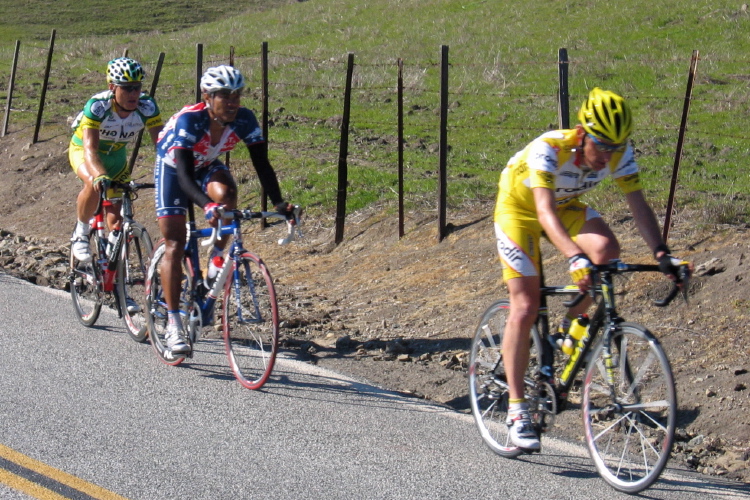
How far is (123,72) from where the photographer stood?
7.51m

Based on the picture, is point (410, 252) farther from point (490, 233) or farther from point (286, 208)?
point (286, 208)

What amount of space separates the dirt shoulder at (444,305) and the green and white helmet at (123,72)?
2497mm

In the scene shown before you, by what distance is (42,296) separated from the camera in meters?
8.98

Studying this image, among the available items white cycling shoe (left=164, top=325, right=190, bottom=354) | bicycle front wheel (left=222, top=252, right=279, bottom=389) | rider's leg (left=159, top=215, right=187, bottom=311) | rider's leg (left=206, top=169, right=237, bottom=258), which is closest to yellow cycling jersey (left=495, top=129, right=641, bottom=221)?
bicycle front wheel (left=222, top=252, right=279, bottom=389)

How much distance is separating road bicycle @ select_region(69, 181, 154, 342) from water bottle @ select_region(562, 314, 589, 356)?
367cm

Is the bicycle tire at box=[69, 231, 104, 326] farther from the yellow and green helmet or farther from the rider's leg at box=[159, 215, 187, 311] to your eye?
the yellow and green helmet

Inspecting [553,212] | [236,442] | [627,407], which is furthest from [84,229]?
[627,407]

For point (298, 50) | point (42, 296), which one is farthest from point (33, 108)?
point (42, 296)

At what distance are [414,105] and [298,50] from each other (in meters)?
12.2

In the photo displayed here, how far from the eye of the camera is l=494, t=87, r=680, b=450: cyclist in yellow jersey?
4664mm

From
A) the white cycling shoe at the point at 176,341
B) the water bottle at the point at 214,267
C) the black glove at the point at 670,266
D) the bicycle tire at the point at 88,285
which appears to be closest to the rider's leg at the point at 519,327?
the black glove at the point at 670,266

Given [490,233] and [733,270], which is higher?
[490,233]

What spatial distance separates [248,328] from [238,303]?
0.72 ft

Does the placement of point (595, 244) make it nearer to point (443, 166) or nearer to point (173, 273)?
point (173, 273)
